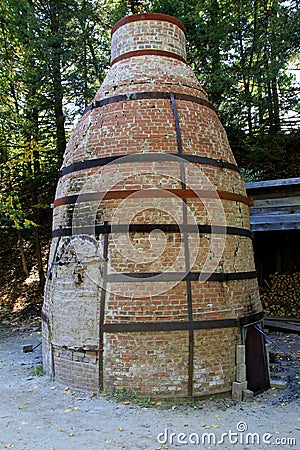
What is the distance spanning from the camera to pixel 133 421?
4.82 meters

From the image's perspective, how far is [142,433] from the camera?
455 centimetres

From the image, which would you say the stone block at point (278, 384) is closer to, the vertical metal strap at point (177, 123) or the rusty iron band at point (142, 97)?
the vertical metal strap at point (177, 123)

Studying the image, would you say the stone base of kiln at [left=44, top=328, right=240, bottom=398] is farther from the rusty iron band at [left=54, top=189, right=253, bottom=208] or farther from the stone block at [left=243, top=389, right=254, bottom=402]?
the rusty iron band at [left=54, top=189, right=253, bottom=208]

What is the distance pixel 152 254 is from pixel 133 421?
2189 mm

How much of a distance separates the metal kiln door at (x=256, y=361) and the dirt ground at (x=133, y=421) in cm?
18

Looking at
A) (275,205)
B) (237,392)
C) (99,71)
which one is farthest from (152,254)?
(99,71)

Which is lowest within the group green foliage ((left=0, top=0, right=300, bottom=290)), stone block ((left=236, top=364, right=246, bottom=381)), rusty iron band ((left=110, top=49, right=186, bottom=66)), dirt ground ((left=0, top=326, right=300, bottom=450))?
dirt ground ((left=0, top=326, right=300, bottom=450))

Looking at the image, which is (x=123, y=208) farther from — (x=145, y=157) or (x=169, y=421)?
(x=169, y=421)

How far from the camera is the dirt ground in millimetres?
4383

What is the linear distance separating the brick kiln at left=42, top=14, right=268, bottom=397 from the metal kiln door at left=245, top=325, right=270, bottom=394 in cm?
3

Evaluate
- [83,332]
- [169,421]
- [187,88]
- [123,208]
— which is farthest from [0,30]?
[169,421]

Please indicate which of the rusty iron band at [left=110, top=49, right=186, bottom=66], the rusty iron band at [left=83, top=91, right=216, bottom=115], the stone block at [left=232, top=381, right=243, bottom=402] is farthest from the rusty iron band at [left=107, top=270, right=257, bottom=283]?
the rusty iron band at [left=110, top=49, right=186, bottom=66]

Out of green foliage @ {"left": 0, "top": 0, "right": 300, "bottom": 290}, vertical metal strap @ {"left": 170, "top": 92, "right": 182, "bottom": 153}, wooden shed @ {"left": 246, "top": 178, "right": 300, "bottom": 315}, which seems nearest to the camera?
vertical metal strap @ {"left": 170, "top": 92, "right": 182, "bottom": 153}

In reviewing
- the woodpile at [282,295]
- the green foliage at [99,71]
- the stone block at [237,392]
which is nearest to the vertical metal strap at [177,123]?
the stone block at [237,392]
